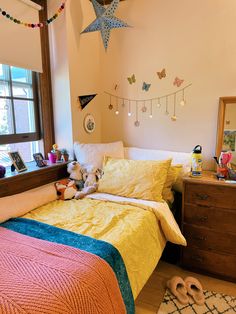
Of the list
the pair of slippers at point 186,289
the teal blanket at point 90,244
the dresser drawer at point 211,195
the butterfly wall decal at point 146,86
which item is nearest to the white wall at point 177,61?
the butterfly wall decal at point 146,86

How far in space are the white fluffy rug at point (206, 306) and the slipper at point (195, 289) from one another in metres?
0.03

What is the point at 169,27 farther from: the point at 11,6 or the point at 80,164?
the point at 80,164

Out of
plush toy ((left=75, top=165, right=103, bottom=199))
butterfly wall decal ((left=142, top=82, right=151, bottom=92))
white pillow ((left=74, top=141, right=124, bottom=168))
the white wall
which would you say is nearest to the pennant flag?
the white wall

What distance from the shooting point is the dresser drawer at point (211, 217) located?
1.80 meters

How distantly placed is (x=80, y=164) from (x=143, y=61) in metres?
1.26

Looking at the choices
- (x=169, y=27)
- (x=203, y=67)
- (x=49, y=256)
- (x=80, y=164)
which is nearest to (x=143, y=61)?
(x=169, y=27)

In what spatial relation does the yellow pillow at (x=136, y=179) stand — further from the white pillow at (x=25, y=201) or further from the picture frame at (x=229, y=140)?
the picture frame at (x=229, y=140)

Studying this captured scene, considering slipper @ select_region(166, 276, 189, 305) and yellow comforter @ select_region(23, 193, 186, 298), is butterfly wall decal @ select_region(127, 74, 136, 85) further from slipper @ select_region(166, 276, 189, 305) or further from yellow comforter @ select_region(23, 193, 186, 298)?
slipper @ select_region(166, 276, 189, 305)

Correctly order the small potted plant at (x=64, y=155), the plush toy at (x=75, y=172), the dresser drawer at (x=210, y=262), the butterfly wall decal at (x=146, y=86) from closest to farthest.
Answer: the dresser drawer at (x=210, y=262) → the plush toy at (x=75, y=172) → the small potted plant at (x=64, y=155) → the butterfly wall decal at (x=146, y=86)

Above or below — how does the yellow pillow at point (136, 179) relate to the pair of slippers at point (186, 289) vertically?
above

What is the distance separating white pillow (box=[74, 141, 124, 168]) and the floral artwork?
98cm

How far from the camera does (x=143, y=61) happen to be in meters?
2.43

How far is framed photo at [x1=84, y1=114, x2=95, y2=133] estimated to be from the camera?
8.27ft

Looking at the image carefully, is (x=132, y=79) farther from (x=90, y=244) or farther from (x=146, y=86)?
(x=90, y=244)
